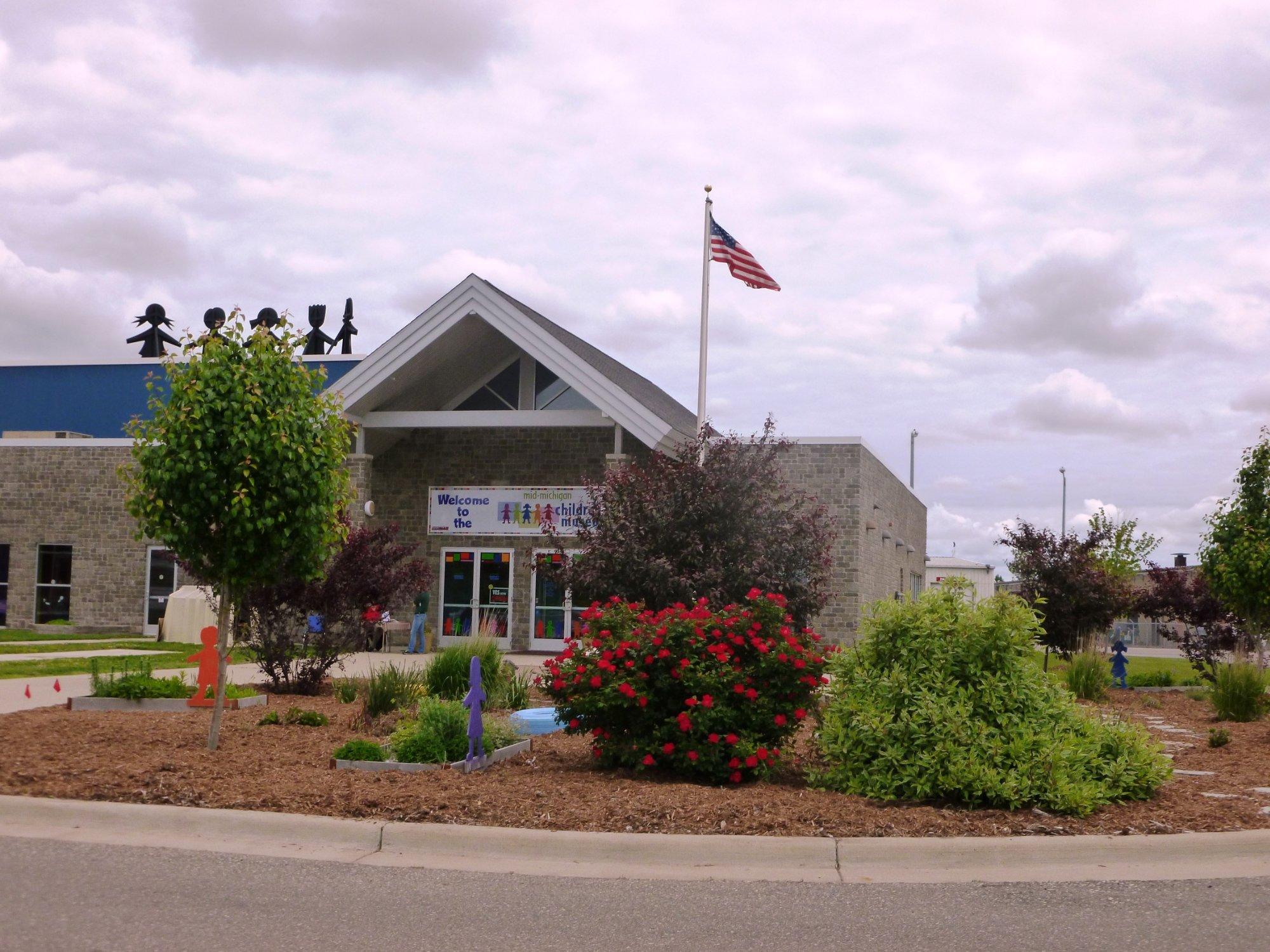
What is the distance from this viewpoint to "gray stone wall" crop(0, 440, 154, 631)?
27.7 metres

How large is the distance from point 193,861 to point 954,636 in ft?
16.6

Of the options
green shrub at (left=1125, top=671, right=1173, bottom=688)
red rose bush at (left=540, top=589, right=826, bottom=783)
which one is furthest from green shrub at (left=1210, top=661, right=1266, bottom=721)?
red rose bush at (left=540, top=589, right=826, bottom=783)

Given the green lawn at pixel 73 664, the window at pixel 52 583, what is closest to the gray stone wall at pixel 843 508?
the green lawn at pixel 73 664

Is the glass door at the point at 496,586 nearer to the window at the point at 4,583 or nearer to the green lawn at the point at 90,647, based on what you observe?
the green lawn at the point at 90,647

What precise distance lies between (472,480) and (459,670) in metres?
13.1

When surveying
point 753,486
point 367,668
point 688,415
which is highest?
point 688,415

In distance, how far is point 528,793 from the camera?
773cm

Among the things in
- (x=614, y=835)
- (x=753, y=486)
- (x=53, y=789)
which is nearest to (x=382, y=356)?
(x=753, y=486)

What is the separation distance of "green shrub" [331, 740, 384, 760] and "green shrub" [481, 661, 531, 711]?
354cm

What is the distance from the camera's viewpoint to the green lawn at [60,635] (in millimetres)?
24525

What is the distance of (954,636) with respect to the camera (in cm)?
827

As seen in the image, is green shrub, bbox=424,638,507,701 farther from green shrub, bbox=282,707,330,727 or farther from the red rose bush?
the red rose bush

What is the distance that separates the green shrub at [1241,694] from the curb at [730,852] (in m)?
7.39

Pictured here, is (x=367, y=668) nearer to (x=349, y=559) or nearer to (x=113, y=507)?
(x=349, y=559)
